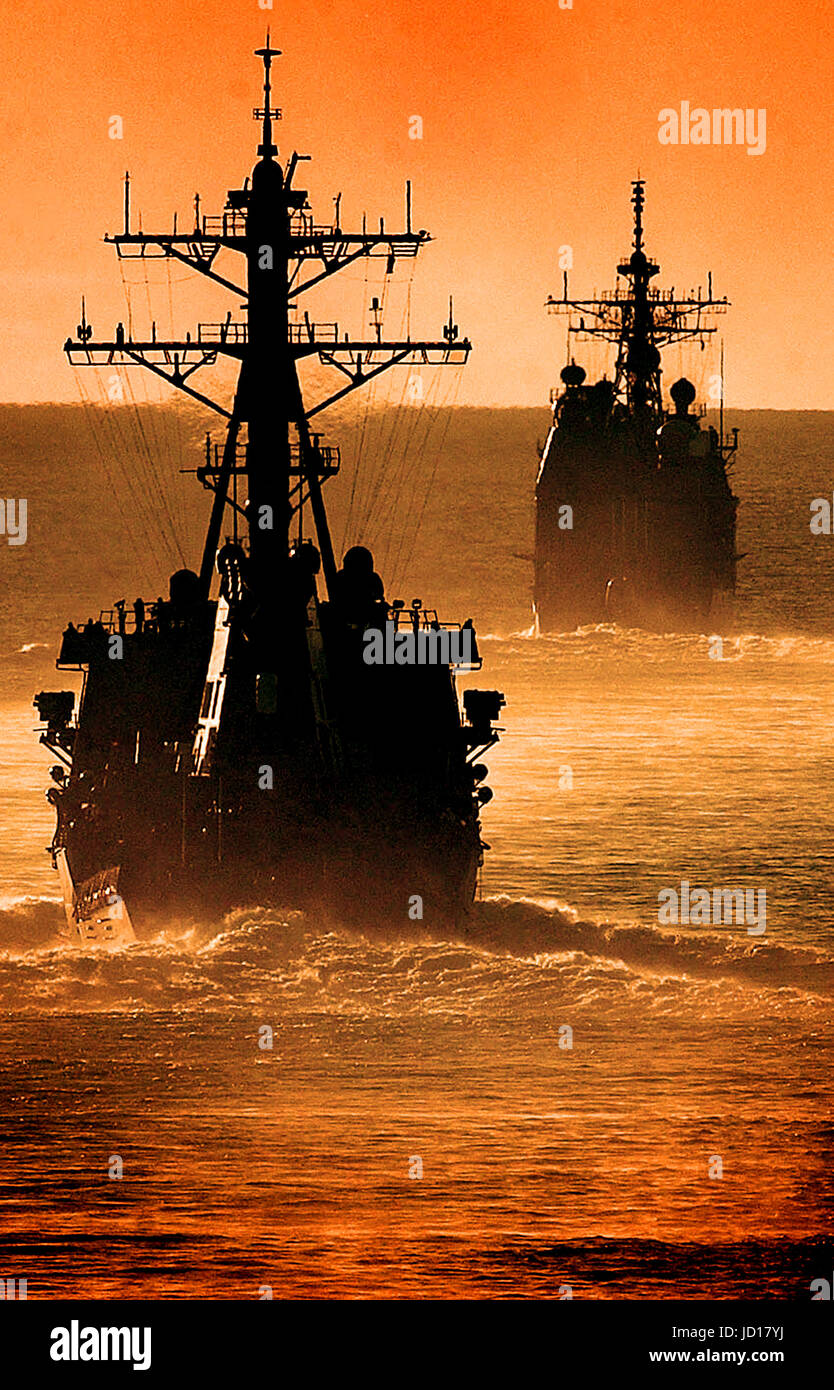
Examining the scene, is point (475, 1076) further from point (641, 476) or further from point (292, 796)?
point (641, 476)

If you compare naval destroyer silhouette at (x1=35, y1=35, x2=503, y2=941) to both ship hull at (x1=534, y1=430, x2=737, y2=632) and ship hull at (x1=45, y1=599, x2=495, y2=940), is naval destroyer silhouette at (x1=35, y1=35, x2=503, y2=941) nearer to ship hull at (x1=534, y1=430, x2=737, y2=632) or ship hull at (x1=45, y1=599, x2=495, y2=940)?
ship hull at (x1=45, y1=599, x2=495, y2=940)

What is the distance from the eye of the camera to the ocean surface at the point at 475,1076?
16.1m

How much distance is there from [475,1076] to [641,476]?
1851 inches

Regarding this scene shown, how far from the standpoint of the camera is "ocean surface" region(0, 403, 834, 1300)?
16.1m

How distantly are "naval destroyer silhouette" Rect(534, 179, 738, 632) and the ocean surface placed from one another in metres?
23.0

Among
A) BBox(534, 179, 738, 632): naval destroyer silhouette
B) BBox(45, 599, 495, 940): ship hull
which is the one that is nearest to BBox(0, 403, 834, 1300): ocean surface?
BBox(45, 599, 495, 940): ship hull

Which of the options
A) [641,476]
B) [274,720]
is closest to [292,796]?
[274,720]

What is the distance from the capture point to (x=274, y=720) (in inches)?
974

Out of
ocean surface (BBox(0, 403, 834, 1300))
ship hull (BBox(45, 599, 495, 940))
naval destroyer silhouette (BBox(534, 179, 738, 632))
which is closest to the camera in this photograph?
ocean surface (BBox(0, 403, 834, 1300))

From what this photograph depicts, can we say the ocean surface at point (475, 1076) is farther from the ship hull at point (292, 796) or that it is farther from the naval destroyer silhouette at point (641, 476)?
the naval destroyer silhouette at point (641, 476)

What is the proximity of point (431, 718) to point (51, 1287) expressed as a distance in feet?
40.1

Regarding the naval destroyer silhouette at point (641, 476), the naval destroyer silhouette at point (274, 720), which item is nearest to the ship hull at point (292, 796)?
the naval destroyer silhouette at point (274, 720)

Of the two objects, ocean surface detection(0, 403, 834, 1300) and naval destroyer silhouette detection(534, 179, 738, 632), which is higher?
naval destroyer silhouette detection(534, 179, 738, 632)

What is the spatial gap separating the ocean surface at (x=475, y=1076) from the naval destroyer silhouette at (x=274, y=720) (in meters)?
0.69
